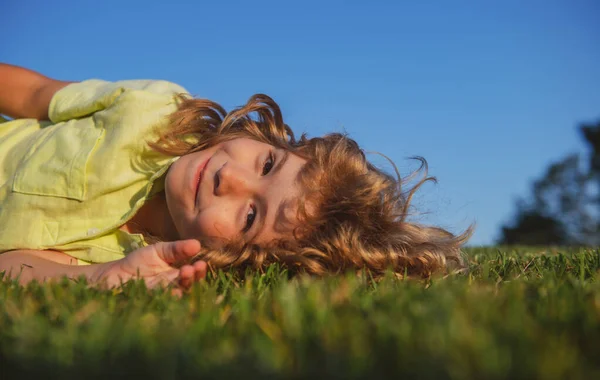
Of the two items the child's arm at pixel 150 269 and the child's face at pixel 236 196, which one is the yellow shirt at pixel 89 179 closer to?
the child's face at pixel 236 196

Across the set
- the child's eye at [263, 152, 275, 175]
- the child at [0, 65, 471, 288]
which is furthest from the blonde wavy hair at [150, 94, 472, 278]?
the child's eye at [263, 152, 275, 175]

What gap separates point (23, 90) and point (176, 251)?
9.33 feet

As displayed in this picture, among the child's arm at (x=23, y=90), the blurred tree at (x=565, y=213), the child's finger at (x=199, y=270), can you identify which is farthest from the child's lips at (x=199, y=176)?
the blurred tree at (x=565, y=213)

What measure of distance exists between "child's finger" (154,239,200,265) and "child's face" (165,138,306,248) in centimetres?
55

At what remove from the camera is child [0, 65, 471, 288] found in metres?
2.95

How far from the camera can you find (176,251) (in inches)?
94.5

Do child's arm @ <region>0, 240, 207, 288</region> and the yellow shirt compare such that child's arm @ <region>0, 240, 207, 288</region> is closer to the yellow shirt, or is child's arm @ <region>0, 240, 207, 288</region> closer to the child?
the child

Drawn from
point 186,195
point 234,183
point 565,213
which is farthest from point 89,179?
point 565,213

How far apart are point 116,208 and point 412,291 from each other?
2385 millimetres

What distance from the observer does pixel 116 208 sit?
3531mm

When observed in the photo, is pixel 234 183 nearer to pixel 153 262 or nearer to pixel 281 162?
pixel 281 162

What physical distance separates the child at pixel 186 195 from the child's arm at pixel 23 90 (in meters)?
0.19

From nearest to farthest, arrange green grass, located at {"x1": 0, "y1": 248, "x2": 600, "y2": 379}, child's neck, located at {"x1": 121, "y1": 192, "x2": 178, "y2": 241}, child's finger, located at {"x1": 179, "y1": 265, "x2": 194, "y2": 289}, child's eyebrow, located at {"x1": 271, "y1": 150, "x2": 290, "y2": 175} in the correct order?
green grass, located at {"x1": 0, "y1": 248, "x2": 600, "y2": 379}, child's finger, located at {"x1": 179, "y1": 265, "x2": 194, "y2": 289}, child's eyebrow, located at {"x1": 271, "y1": 150, "x2": 290, "y2": 175}, child's neck, located at {"x1": 121, "y1": 192, "x2": 178, "y2": 241}

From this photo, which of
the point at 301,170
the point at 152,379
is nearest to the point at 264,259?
the point at 301,170
